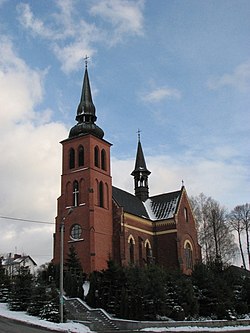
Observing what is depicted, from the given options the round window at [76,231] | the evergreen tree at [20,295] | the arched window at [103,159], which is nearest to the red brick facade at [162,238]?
the round window at [76,231]

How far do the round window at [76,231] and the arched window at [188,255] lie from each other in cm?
1635

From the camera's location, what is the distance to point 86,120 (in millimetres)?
54469

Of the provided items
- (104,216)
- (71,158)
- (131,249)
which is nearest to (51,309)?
(104,216)

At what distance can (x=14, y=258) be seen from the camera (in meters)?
105

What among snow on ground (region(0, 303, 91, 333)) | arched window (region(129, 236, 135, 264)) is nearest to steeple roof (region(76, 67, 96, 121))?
arched window (region(129, 236, 135, 264))

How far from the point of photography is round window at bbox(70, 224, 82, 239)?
49.5 m

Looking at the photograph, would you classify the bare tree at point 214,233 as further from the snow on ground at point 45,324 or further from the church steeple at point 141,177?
the snow on ground at point 45,324

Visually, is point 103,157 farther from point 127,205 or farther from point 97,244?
point 97,244

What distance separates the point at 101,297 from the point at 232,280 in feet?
40.4

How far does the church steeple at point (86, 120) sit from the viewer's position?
175 feet

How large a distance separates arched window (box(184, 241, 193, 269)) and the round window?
16355 mm

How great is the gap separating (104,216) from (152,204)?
13.6m

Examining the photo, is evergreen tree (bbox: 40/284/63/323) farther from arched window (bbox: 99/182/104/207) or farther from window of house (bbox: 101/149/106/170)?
window of house (bbox: 101/149/106/170)

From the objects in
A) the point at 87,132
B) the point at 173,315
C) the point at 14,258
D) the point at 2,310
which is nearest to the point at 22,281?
the point at 2,310
